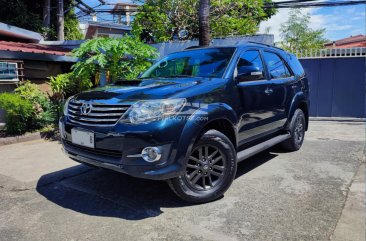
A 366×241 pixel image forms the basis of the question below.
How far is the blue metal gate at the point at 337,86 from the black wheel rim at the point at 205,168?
23.2 ft

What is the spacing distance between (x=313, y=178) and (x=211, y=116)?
191 cm

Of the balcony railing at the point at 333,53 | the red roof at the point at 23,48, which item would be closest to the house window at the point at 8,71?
the red roof at the point at 23,48

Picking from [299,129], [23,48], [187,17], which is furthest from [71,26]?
[299,129]

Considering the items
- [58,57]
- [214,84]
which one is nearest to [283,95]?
[214,84]

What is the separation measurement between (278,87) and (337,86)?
5.49 metres

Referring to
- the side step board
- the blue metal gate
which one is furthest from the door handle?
the blue metal gate

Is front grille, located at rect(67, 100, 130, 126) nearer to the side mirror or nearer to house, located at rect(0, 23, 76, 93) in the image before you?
the side mirror

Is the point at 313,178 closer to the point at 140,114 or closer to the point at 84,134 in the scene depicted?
the point at 140,114

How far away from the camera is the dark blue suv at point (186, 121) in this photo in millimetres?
3115

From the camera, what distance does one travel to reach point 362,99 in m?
9.20

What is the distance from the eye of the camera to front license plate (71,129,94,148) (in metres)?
3.38

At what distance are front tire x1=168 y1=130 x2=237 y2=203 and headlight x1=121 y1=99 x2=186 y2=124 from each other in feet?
1.67

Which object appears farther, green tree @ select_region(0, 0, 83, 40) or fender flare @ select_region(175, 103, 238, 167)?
green tree @ select_region(0, 0, 83, 40)

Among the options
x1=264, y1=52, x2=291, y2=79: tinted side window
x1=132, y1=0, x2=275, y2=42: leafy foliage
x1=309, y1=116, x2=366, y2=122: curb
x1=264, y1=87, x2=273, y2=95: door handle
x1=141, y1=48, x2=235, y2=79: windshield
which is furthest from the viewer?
x1=132, y1=0, x2=275, y2=42: leafy foliage
